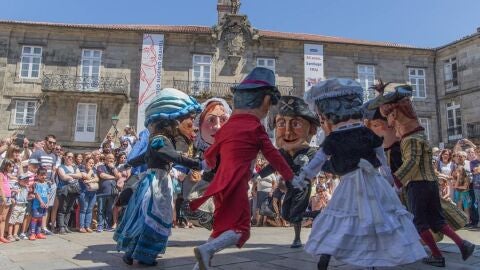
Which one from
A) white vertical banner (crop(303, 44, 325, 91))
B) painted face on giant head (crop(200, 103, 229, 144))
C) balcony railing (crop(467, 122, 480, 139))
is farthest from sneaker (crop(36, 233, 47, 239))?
balcony railing (crop(467, 122, 480, 139))

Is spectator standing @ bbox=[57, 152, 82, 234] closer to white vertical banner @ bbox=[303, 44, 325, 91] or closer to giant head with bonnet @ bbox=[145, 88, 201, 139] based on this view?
giant head with bonnet @ bbox=[145, 88, 201, 139]

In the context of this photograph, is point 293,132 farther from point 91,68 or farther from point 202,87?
point 91,68

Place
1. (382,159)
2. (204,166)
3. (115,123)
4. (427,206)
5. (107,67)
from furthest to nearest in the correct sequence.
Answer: (107,67)
(115,123)
(427,206)
(204,166)
(382,159)

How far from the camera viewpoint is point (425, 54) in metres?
26.2

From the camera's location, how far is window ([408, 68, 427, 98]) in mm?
25922

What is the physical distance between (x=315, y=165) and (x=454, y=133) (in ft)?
82.2

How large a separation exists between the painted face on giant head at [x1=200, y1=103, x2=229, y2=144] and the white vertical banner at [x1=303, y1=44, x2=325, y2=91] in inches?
747

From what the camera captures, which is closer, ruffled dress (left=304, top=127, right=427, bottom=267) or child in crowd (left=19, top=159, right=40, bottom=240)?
ruffled dress (left=304, top=127, right=427, bottom=267)

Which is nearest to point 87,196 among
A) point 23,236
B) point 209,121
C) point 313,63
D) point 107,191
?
point 107,191

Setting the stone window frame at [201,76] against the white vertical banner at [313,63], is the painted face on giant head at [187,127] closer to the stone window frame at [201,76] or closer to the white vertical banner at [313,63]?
the stone window frame at [201,76]

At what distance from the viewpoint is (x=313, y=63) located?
78.9 ft

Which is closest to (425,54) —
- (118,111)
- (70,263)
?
(118,111)

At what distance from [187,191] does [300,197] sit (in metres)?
1.57

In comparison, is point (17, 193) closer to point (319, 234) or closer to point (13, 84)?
point (319, 234)
